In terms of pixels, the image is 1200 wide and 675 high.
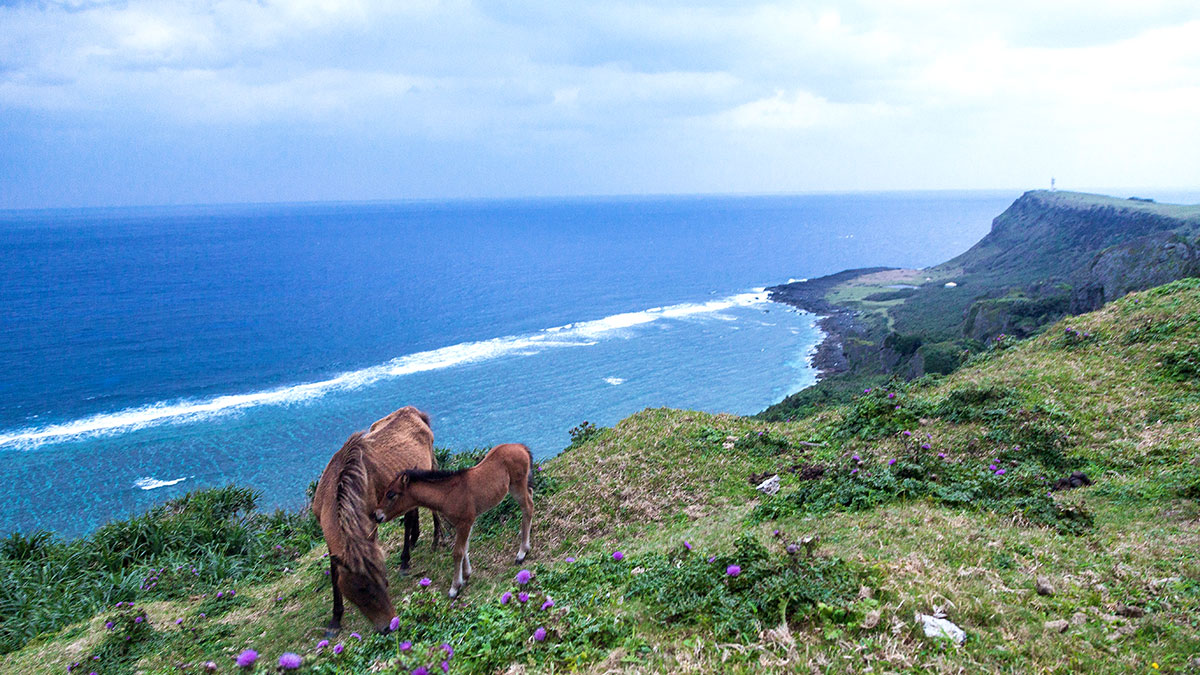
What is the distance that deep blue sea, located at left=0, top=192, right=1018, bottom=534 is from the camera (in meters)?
39.6

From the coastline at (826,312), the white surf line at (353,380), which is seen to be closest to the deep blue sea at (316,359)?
the white surf line at (353,380)

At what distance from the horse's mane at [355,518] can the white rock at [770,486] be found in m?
6.23

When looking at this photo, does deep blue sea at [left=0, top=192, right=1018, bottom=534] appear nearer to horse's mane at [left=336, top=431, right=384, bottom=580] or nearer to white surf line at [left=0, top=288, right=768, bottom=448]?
white surf line at [left=0, top=288, right=768, bottom=448]

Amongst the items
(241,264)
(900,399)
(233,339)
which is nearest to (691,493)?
(900,399)

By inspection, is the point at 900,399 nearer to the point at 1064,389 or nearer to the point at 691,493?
the point at 1064,389

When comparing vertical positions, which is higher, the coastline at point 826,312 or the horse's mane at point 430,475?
the horse's mane at point 430,475

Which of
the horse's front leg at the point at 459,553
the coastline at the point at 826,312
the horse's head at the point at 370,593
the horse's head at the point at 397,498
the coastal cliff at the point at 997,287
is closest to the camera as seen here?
the horse's head at the point at 370,593

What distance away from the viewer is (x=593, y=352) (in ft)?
209

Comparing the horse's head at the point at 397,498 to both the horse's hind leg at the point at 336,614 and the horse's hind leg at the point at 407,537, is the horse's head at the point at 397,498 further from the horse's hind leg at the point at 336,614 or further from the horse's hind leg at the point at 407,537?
the horse's hind leg at the point at 407,537

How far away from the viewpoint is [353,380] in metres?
55.3

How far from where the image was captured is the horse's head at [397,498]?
25.3ft

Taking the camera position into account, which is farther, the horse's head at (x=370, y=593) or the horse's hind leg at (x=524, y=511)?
the horse's hind leg at (x=524, y=511)

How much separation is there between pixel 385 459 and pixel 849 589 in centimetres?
646

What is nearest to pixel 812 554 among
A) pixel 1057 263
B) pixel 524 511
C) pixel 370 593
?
pixel 524 511
